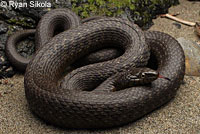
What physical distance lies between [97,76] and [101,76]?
0.06m

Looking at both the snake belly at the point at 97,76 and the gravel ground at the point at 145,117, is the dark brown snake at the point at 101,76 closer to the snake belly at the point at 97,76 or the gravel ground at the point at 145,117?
the snake belly at the point at 97,76

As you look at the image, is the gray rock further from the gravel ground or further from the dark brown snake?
the dark brown snake

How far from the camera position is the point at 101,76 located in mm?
3734

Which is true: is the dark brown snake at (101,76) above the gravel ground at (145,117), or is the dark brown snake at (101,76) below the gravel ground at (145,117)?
above

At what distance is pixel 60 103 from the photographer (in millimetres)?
2994

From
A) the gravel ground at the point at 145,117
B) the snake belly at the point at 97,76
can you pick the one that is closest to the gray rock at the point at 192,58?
the gravel ground at the point at 145,117

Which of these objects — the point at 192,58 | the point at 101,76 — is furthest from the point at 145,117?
the point at 192,58

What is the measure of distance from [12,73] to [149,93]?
7.85 ft

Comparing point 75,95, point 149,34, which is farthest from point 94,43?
point 75,95

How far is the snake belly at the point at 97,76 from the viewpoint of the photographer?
2.99 metres

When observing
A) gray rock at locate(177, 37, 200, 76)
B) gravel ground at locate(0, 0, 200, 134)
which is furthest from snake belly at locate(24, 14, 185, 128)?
gray rock at locate(177, 37, 200, 76)

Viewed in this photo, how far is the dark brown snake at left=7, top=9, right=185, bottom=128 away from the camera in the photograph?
3.00 m

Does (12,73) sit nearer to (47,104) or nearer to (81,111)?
(47,104)

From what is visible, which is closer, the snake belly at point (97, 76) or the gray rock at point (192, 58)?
the snake belly at point (97, 76)
